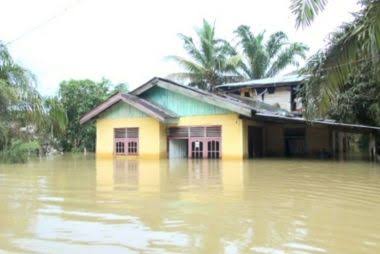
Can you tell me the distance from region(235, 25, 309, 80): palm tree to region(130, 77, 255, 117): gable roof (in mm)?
10600

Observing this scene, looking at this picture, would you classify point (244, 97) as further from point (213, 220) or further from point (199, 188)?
point (213, 220)

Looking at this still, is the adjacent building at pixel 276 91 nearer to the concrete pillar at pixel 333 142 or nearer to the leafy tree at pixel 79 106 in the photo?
the concrete pillar at pixel 333 142

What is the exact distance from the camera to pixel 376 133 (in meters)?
24.9

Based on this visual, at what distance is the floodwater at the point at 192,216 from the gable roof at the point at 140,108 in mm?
11459

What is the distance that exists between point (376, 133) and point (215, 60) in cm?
1184

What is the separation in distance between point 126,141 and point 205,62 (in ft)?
31.5

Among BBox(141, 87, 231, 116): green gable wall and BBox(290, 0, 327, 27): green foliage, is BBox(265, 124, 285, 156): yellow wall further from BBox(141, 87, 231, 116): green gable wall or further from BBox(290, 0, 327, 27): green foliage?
BBox(290, 0, 327, 27): green foliage

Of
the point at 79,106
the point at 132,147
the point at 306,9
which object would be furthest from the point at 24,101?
the point at 79,106

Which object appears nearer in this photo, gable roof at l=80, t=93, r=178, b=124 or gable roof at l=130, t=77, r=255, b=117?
gable roof at l=130, t=77, r=255, b=117

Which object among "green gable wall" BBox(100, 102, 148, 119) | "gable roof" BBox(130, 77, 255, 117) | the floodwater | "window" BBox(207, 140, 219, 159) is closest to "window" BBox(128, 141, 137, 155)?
"green gable wall" BBox(100, 102, 148, 119)

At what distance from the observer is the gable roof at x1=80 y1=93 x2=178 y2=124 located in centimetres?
2373

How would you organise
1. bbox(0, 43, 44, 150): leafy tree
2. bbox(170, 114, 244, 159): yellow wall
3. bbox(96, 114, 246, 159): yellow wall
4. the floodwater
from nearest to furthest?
the floodwater
bbox(0, 43, 44, 150): leafy tree
bbox(170, 114, 244, 159): yellow wall
bbox(96, 114, 246, 159): yellow wall

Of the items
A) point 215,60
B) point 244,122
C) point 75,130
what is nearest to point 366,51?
point 244,122

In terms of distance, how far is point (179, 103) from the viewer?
81.1ft
